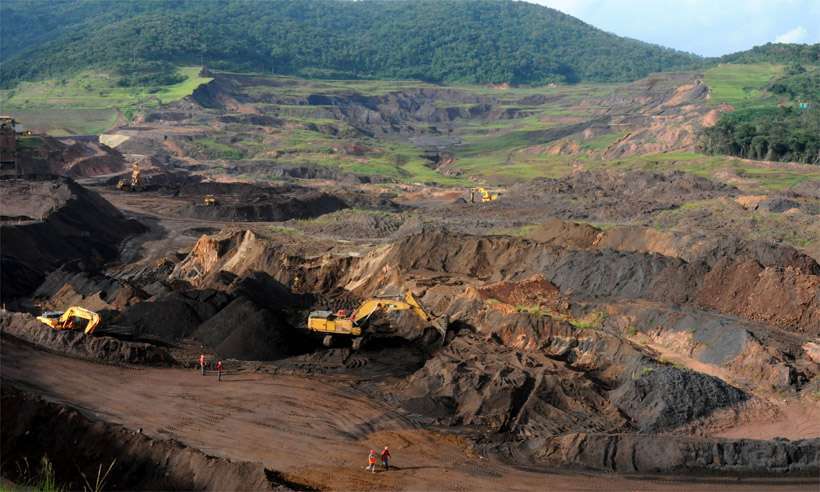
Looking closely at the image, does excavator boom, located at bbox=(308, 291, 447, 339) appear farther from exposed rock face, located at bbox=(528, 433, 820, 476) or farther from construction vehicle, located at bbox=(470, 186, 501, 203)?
construction vehicle, located at bbox=(470, 186, 501, 203)

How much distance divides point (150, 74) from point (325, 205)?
86.1 metres

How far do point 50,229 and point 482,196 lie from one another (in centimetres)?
3629

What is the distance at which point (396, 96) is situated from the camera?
184m

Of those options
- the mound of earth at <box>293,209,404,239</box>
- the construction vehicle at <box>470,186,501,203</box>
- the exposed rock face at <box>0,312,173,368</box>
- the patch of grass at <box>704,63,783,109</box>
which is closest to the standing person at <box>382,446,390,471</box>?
the exposed rock face at <box>0,312,173,368</box>

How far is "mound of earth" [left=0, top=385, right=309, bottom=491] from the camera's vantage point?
21.3 m

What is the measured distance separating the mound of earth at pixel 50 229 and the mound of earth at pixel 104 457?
1082 inches

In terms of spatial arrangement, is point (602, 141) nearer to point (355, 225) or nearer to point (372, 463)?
point (355, 225)

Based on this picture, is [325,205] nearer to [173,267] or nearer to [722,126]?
[173,267]

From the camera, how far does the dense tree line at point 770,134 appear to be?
287 feet

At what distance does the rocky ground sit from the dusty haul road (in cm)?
10

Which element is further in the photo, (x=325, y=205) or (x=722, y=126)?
(x=722, y=126)

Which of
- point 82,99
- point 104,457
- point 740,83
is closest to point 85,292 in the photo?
point 104,457

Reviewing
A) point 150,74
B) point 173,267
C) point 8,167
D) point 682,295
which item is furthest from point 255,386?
point 150,74

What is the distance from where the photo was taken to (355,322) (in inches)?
1476
